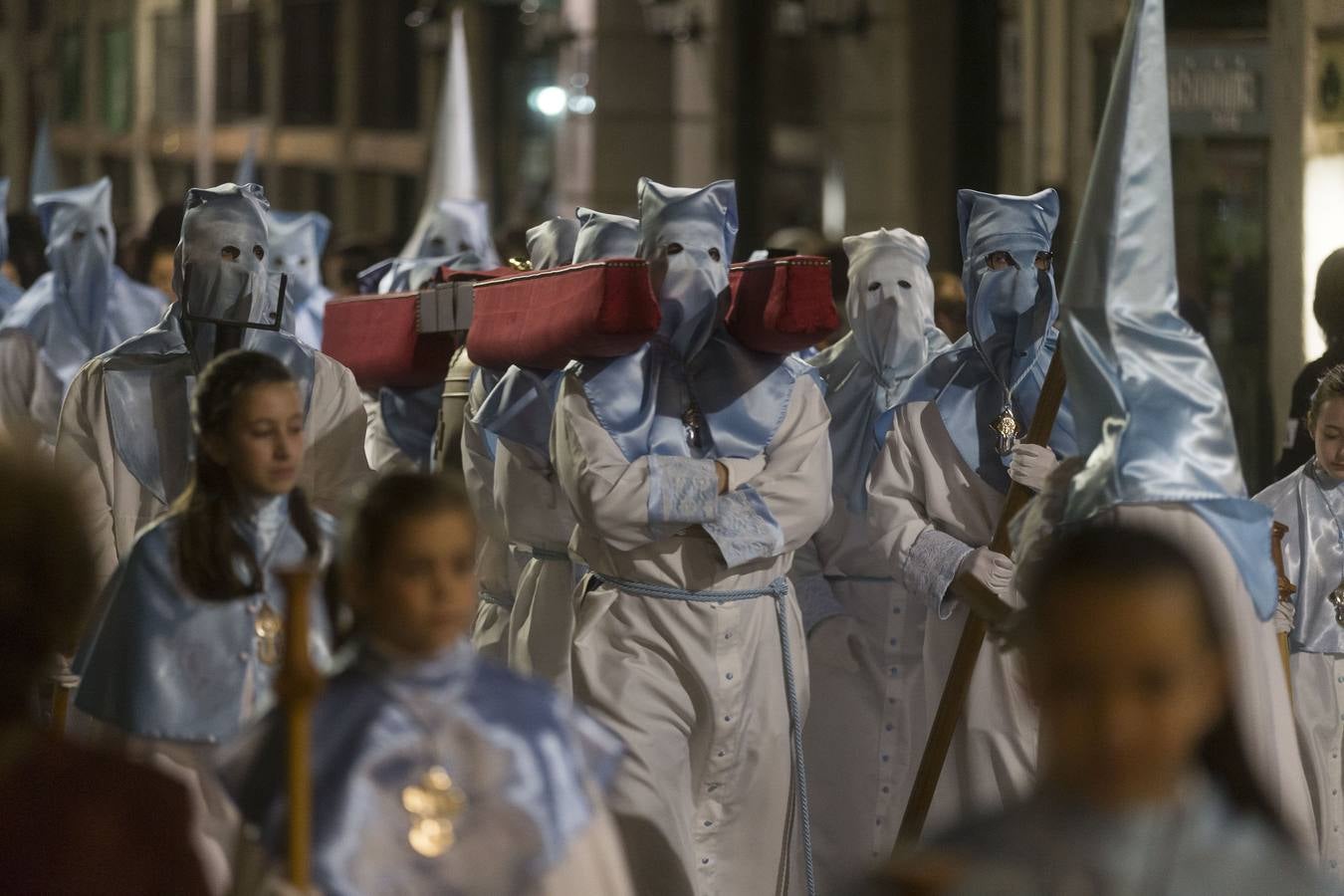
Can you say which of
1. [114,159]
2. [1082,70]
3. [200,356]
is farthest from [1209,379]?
[114,159]

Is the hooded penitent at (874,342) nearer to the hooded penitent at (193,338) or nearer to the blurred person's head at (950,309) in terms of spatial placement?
the hooded penitent at (193,338)

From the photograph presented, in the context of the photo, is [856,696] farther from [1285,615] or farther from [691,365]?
[691,365]

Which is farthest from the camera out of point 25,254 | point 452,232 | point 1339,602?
point 25,254

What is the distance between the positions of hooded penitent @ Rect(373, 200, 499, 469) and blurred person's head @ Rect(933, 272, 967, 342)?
2.10 m

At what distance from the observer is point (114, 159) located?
4034cm

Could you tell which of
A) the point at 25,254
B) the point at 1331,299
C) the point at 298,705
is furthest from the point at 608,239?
the point at 25,254

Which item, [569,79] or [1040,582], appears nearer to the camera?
[1040,582]

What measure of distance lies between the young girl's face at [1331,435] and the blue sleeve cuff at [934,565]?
1318 millimetres

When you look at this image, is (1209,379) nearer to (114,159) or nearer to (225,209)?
(225,209)

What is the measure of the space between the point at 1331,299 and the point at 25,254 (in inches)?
365

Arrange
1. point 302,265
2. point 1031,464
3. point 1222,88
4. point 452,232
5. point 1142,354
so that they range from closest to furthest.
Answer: point 1142,354, point 1031,464, point 1222,88, point 302,265, point 452,232

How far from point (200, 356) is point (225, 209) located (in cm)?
51

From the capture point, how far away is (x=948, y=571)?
23.3 ft

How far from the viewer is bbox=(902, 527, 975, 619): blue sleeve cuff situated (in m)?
7.11
